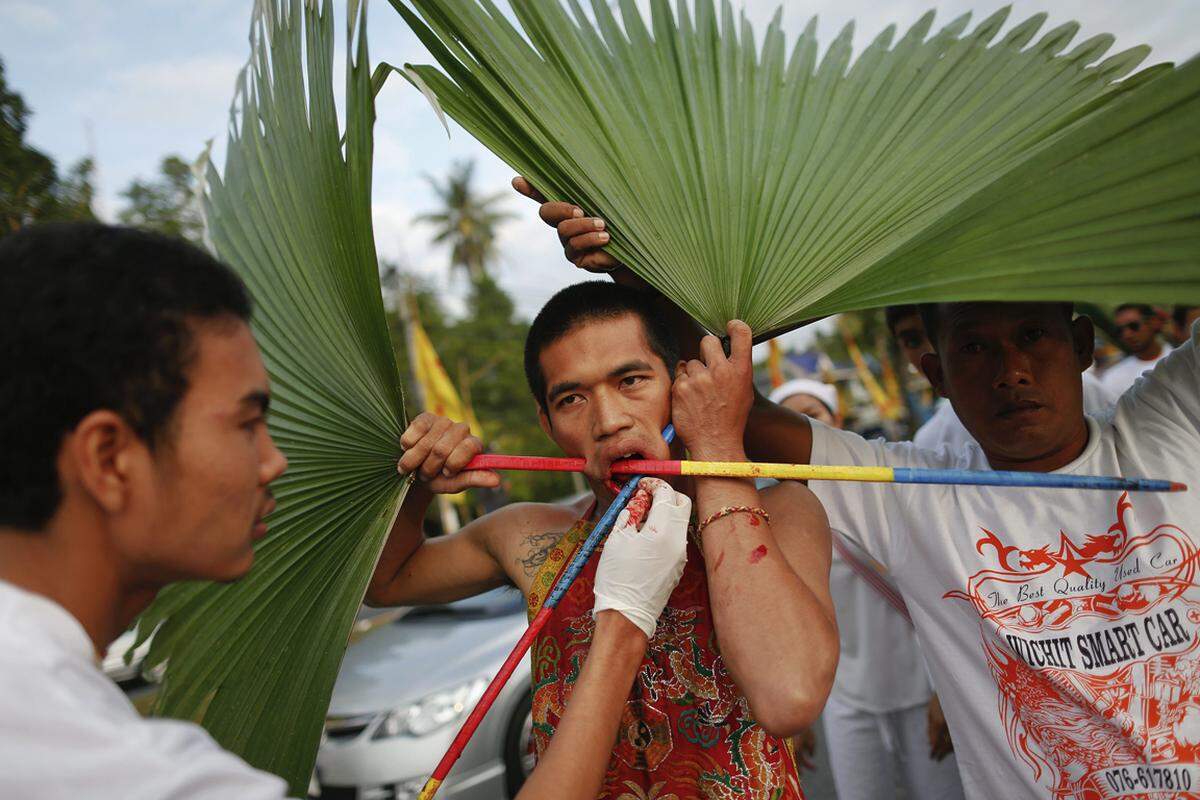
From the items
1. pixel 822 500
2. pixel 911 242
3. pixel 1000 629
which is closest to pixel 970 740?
pixel 1000 629

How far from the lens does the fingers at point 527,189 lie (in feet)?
6.45

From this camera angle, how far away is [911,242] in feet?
5.19

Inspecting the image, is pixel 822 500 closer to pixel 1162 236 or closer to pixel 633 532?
pixel 633 532

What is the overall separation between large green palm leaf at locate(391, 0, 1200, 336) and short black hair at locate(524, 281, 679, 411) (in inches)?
8.1

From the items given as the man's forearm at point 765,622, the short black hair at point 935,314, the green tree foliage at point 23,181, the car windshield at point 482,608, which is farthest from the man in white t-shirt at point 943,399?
Answer: the green tree foliage at point 23,181

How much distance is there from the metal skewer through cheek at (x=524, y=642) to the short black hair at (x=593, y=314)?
27 centimetres

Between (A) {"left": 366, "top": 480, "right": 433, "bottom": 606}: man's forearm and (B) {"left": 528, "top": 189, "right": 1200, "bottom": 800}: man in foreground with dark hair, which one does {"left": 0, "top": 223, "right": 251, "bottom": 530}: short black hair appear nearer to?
(B) {"left": 528, "top": 189, "right": 1200, "bottom": 800}: man in foreground with dark hair

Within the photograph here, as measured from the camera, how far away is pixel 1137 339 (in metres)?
4.84

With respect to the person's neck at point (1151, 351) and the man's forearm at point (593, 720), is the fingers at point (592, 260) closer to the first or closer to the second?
→ the man's forearm at point (593, 720)

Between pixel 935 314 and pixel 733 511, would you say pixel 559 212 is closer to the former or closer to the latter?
pixel 733 511

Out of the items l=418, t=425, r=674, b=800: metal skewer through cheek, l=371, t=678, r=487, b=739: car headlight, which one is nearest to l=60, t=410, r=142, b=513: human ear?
l=418, t=425, r=674, b=800: metal skewer through cheek

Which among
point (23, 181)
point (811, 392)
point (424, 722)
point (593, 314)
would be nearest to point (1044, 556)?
point (593, 314)

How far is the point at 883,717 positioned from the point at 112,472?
3351 mm

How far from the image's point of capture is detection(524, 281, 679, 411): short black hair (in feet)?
6.67
